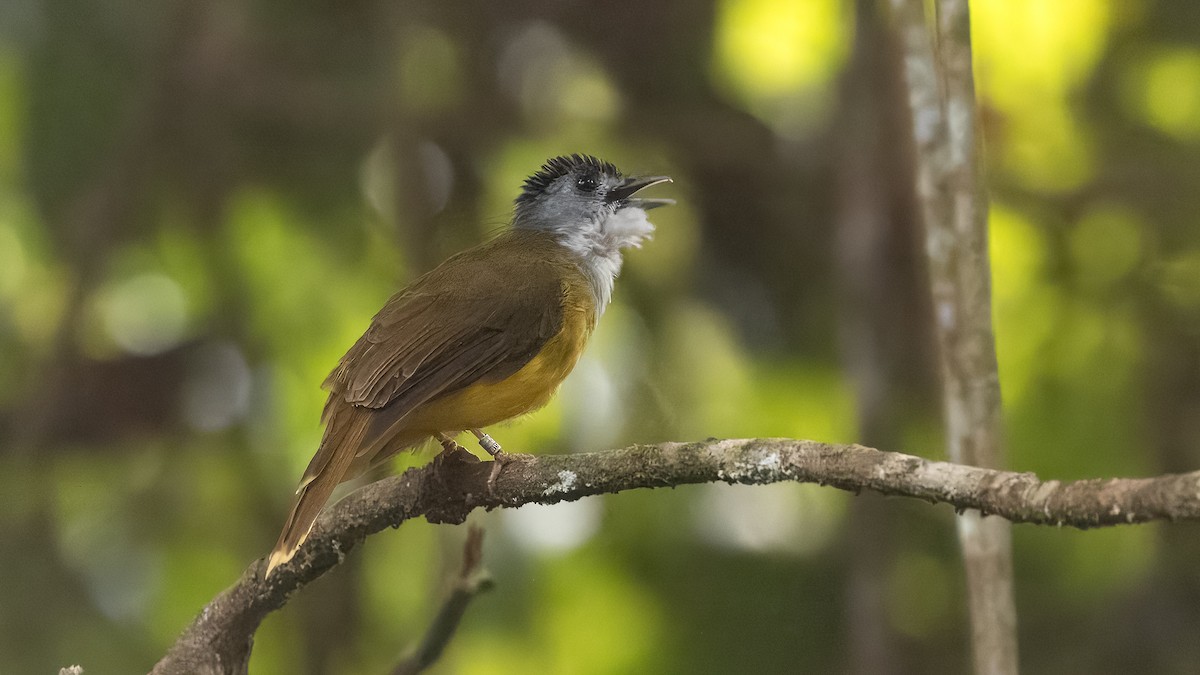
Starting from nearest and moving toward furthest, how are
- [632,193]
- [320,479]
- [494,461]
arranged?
[320,479]
[494,461]
[632,193]

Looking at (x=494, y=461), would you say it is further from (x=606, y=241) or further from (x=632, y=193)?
(x=632, y=193)

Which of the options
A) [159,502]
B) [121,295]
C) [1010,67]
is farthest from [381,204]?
[1010,67]

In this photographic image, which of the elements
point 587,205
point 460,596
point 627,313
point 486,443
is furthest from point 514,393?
point 627,313

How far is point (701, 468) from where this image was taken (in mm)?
1321

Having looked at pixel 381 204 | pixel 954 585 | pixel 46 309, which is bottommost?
pixel 954 585

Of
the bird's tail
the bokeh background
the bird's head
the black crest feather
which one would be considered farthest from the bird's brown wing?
the bokeh background

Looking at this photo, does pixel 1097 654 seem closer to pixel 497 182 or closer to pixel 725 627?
pixel 725 627

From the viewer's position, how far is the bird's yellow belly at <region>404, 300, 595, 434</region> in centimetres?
182

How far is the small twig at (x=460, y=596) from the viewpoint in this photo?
1932mm

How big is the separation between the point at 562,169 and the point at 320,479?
1153 millimetres

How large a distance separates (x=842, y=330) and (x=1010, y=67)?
92 cm

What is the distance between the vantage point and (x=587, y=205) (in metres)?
2.47

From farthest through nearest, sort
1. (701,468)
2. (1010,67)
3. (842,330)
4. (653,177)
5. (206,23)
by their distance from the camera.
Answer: (206,23)
(1010,67)
(842,330)
(653,177)
(701,468)

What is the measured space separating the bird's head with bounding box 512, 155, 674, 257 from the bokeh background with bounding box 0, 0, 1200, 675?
303 mm
